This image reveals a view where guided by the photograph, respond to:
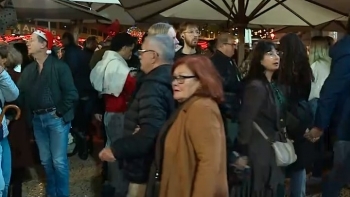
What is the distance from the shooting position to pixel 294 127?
15.6 ft

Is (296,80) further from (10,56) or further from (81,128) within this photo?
(81,128)

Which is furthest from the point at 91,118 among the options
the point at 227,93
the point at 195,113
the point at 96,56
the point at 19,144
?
the point at 195,113

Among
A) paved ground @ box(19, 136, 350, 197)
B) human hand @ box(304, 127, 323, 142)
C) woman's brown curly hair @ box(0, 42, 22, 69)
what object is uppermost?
woman's brown curly hair @ box(0, 42, 22, 69)

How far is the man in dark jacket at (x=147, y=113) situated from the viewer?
3.48 metres

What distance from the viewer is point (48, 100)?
18.1 ft

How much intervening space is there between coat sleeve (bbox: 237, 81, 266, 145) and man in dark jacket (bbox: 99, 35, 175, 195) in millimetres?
806

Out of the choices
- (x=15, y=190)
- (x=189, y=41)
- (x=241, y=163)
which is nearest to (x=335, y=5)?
(x=189, y=41)

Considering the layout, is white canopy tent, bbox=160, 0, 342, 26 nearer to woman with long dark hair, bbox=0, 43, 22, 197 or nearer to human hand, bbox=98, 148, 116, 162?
woman with long dark hair, bbox=0, 43, 22, 197

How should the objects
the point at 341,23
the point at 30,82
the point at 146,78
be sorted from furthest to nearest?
the point at 341,23, the point at 30,82, the point at 146,78

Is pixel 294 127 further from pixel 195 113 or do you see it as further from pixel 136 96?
pixel 195 113

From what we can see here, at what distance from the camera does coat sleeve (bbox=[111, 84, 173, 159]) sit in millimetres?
3473

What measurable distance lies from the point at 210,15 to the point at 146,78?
630 centimetres

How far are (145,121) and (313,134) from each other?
6.19ft

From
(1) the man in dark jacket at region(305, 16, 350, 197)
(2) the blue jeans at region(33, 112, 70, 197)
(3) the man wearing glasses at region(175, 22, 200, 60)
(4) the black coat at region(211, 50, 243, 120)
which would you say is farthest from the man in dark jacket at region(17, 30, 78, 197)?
(1) the man in dark jacket at region(305, 16, 350, 197)
